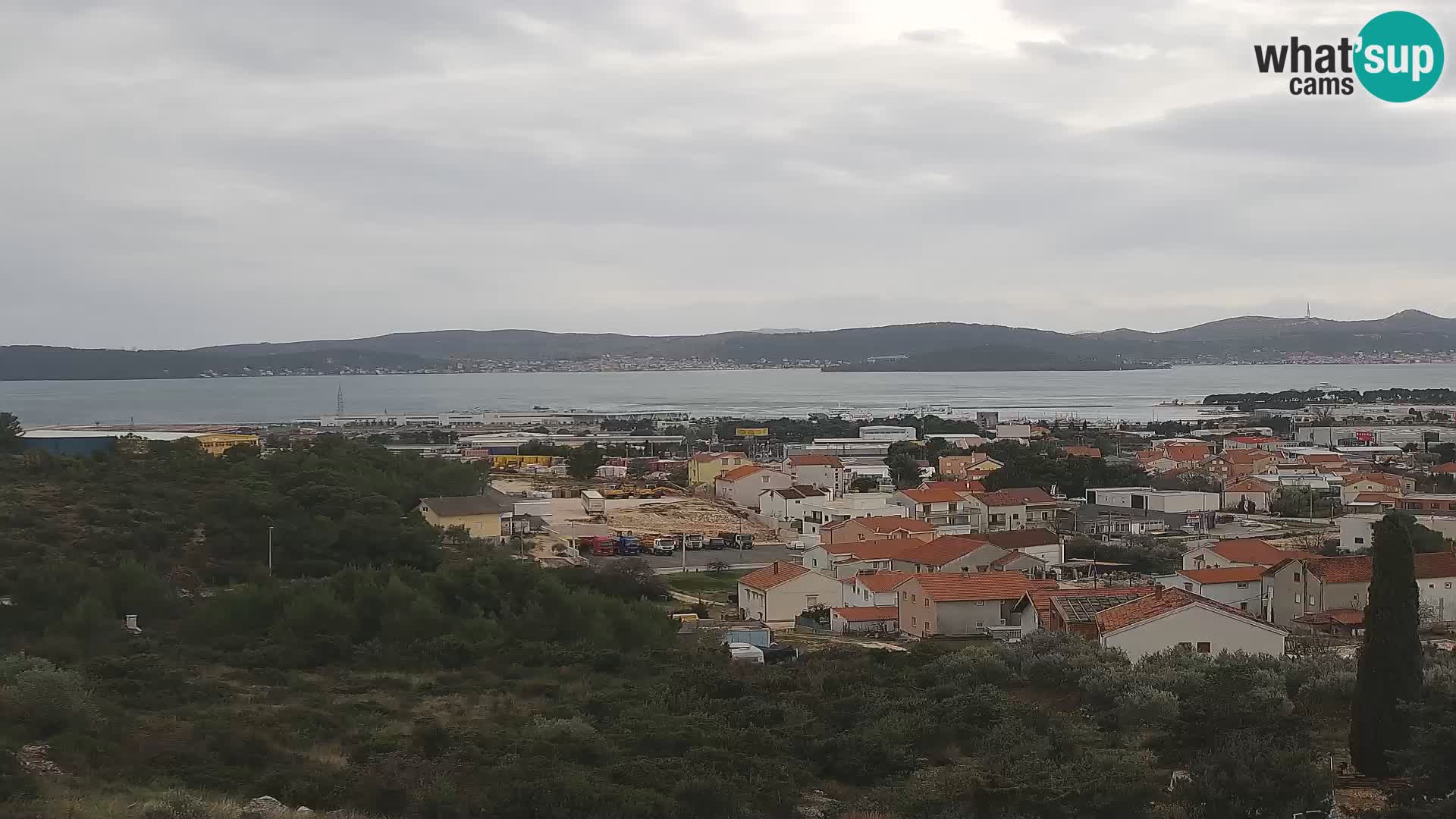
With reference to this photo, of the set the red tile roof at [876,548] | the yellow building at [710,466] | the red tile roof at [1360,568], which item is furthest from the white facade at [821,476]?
the red tile roof at [1360,568]

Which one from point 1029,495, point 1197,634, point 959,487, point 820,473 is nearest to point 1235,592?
point 1197,634

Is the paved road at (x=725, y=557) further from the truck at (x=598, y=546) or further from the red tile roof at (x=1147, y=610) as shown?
the red tile roof at (x=1147, y=610)

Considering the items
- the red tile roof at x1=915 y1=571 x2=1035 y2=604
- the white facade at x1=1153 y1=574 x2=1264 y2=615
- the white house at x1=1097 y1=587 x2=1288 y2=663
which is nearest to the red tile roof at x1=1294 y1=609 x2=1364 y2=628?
the white facade at x1=1153 y1=574 x2=1264 y2=615

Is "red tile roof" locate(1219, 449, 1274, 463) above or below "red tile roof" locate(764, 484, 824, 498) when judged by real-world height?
above

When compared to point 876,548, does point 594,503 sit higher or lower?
lower

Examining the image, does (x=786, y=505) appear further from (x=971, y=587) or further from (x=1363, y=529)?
(x=971, y=587)

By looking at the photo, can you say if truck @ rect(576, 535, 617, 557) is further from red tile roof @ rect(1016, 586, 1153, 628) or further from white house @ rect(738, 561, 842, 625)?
red tile roof @ rect(1016, 586, 1153, 628)
